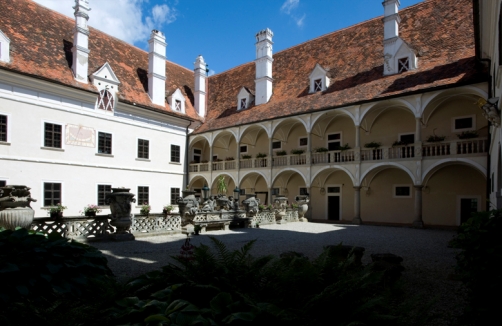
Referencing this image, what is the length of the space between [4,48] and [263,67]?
51.6 feet

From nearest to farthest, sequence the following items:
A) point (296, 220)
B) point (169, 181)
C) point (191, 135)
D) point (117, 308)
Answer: point (117, 308) → point (296, 220) → point (169, 181) → point (191, 135)

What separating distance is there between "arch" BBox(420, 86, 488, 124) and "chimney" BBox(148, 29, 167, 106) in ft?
56.3

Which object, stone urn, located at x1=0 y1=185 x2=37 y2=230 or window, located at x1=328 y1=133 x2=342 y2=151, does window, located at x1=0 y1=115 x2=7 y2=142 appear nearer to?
stone urn, located at x1=0 y1=185 x2=37 y2=230

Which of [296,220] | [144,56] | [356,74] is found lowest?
[296,220]

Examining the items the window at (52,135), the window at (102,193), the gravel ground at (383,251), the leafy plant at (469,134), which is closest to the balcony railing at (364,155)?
the leafy plant at (469,134)

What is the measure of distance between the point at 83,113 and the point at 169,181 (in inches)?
299

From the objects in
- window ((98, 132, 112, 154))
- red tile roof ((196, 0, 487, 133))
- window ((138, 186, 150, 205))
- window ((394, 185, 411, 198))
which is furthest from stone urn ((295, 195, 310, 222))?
window ((98, 132, 112, 154))

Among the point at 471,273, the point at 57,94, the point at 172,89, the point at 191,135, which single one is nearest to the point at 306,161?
the point at 191,135

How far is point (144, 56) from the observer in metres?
28.1

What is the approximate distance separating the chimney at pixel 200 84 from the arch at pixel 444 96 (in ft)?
55.0

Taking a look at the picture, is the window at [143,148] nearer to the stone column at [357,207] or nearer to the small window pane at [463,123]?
the stone column at [357,207]

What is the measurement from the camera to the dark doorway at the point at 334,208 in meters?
23.6

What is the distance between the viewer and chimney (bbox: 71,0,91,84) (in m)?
20.8

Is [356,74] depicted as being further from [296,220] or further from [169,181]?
[169,181]
